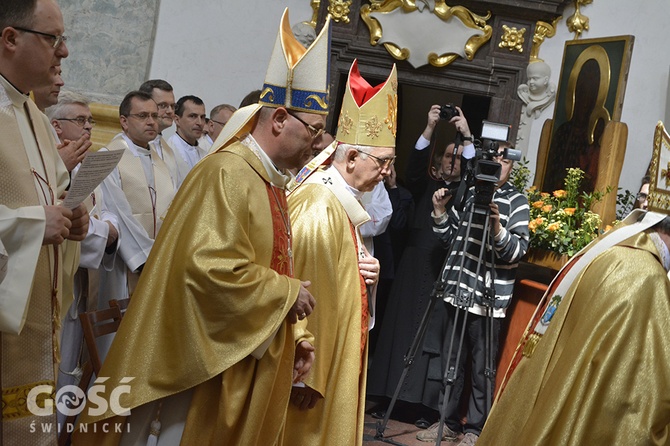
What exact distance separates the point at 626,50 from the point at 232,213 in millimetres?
4771

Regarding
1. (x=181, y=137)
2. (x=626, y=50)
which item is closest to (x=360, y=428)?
(x=181, y=137)

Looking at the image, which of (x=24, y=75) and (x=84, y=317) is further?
(x=84, y=317)

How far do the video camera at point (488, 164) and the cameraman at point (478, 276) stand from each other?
0.25 meters

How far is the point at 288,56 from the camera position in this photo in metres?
3.21

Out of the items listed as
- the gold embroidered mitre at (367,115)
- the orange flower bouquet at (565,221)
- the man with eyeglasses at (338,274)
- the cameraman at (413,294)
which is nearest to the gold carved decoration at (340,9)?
the cameraman at (413,294)

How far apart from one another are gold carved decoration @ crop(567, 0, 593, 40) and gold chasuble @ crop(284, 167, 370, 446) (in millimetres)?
4685

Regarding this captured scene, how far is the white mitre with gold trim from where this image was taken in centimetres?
315

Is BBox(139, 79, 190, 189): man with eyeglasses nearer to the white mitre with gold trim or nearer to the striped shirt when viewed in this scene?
the striped shirt

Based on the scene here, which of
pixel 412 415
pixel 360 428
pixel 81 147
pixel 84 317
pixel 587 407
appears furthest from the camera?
pixel 412 415

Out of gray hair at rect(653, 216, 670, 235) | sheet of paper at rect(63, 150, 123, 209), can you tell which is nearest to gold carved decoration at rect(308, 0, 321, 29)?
gray hair at rect(653, 216, 670, 235)

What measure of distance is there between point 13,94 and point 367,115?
1927 mm

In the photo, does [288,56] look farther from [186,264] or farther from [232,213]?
[186,264]

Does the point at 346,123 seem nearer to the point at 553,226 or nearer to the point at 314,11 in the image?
the point at 553,226

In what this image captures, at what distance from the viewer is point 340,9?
8008mm
